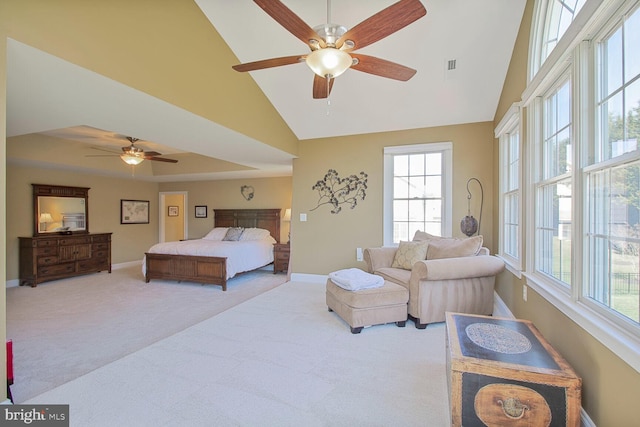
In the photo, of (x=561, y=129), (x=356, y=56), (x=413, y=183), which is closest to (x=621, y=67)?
(x=561, y=129)

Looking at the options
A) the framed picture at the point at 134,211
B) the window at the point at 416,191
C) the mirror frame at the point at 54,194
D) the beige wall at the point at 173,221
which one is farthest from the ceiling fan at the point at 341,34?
the beige wall at the point at 173,221

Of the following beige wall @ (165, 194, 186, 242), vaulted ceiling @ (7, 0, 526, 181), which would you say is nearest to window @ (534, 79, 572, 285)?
vaulted ceiling @ (7, 0, 526, 181)

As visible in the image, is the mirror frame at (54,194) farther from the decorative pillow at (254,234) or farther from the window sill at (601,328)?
the window sill at (601,328)

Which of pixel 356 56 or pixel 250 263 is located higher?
pixel 356 56

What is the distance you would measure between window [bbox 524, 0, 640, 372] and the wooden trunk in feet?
0.88

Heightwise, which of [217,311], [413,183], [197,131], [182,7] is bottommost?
[217,311]

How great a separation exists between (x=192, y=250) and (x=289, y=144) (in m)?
2.55

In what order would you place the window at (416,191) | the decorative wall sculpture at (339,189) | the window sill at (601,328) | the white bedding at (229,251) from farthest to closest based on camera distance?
the white bedding at (229,251)
the decorative wall sculpture at (339,189)
the window at (416,191)
the window sill at (601,328)

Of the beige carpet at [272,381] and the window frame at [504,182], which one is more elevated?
the window frame at [504,182]

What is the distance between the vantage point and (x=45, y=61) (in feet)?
6.48

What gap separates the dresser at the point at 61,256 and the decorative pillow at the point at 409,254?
6160mm

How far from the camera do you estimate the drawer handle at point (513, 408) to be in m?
1.44

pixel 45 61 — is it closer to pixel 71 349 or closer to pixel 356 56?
pixel 356 56

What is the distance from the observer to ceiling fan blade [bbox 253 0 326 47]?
174 cm
